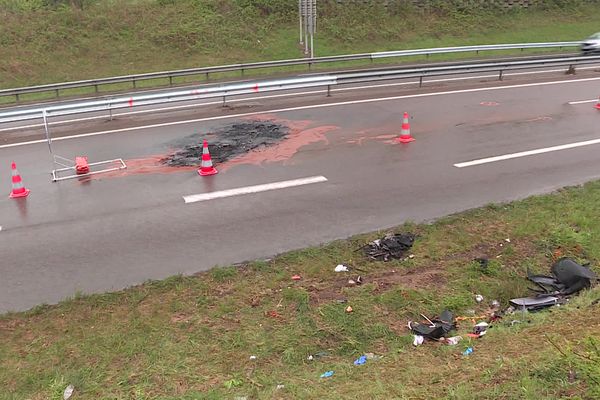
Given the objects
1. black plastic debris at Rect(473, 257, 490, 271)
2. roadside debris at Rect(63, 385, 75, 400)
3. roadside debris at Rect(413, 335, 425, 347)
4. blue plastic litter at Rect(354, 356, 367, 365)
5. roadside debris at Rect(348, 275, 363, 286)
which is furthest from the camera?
black plastic debris at Rect(473, 257, 490, 271)

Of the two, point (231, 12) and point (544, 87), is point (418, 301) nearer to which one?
point (544, 87)

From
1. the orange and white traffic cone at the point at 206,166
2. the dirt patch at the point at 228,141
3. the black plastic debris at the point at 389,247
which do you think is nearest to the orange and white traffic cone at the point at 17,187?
the dirt patch at the point at 228,141

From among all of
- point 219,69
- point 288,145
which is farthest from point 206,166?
point 219,69

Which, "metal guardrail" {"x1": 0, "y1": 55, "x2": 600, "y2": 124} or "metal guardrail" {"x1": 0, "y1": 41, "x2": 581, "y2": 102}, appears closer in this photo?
"metal guardrail" {"x1": 0, "y1": 55, "x2": 600, "y2": 124}

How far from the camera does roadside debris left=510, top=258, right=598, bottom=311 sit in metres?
5.83

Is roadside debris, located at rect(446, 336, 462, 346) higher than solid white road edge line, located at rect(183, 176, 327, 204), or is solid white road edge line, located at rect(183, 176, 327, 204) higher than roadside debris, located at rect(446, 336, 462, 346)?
solid white road edge line, located at rect(183, 176, 327, 204)

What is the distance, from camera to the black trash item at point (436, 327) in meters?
5.40

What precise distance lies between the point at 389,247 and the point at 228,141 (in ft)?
21.3

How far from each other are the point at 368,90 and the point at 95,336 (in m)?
15.0

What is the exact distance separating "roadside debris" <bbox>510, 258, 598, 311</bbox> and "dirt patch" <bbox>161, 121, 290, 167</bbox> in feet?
23.1

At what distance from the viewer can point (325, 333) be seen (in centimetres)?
554

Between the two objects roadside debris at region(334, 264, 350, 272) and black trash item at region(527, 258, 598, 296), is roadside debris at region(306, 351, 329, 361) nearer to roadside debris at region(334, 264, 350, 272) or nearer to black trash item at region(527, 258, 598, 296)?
roadside debris at region(334, 264, 350, 272)

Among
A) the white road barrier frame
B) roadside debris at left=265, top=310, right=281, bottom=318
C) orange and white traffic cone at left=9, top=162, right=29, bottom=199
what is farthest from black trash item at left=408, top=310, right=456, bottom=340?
orange and white traffic cone at left=9, top=162, right=29, bottom=199

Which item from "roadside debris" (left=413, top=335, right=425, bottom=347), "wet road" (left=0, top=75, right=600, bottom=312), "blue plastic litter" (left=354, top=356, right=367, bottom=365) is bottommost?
"roadside debris" (left=413, top=335, right=425, bottom=347)
